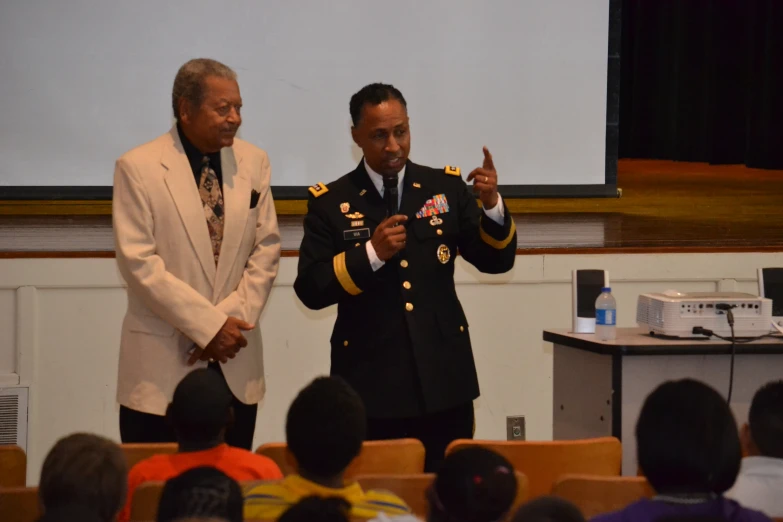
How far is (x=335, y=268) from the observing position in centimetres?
288

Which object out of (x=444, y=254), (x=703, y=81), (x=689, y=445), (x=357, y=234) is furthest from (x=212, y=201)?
(x=703, y=81)

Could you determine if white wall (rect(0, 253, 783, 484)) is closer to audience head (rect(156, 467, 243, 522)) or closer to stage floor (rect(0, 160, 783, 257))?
stage floor (rect(0, 160, 783, 257))

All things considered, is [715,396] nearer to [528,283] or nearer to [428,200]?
[428,200]

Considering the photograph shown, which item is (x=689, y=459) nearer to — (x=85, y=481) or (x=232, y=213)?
(x=85, y=481)

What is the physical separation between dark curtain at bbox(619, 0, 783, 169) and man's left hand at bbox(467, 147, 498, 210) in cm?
889

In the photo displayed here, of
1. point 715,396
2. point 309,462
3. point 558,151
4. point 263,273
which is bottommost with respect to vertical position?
point 309,462

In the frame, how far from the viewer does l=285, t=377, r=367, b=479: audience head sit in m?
1.87

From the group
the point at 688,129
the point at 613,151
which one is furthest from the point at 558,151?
the point at 688,129

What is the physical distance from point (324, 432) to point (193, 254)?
Result: 1250mm

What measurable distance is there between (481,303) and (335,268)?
1649 mm

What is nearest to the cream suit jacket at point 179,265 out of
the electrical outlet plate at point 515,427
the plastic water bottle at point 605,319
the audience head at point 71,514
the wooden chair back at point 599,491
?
the plastic water bottle at point 605,319

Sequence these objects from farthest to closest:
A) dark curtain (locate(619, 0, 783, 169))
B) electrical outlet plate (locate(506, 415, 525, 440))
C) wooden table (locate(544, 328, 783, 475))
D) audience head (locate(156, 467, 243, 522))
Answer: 1. dark curtain (locate(619, 0, 783, 169))
2. electrical outlet plate (locate(506, 415, 525, 440))
3. wooden table (locate(544, 328, 783, 475))
4. audience head (locate(156, 467, 243, 522))

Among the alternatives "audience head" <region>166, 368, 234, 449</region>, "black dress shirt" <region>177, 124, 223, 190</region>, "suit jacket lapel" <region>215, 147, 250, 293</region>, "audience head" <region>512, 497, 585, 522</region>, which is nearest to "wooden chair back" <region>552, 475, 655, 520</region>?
"audience head" <region>512, 497, 585, 522</region>

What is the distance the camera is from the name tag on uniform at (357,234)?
2.99 meters
